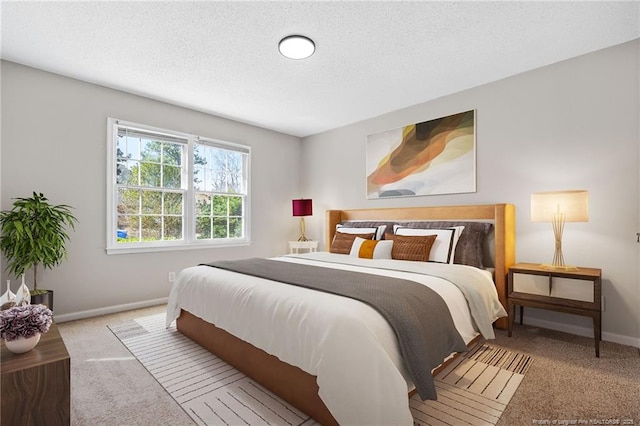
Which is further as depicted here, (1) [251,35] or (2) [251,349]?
(1) [251,35]

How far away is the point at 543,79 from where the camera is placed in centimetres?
308

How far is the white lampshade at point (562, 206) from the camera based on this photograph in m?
2.60

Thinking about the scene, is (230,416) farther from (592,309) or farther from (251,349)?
(592,309)

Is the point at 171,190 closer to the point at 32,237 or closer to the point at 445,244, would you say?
the point at 32,237

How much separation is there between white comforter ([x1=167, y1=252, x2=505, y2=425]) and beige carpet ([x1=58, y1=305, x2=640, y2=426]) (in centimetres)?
46

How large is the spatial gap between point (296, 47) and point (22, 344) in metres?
2.63

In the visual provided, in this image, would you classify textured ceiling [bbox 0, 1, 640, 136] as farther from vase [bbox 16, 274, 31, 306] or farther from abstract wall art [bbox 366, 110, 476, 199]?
vase [bbox 16, 274, 31, 306]

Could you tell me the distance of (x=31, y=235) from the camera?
108 inches

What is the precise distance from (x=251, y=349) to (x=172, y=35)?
8.18 ft

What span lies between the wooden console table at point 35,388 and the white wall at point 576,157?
369 cm

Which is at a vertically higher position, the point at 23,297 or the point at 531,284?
the point at 23,297

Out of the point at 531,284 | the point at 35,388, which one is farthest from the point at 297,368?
the point at 531,284

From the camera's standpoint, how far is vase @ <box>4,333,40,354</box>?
57.7 inches

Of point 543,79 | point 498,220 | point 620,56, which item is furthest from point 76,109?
point 620,56
